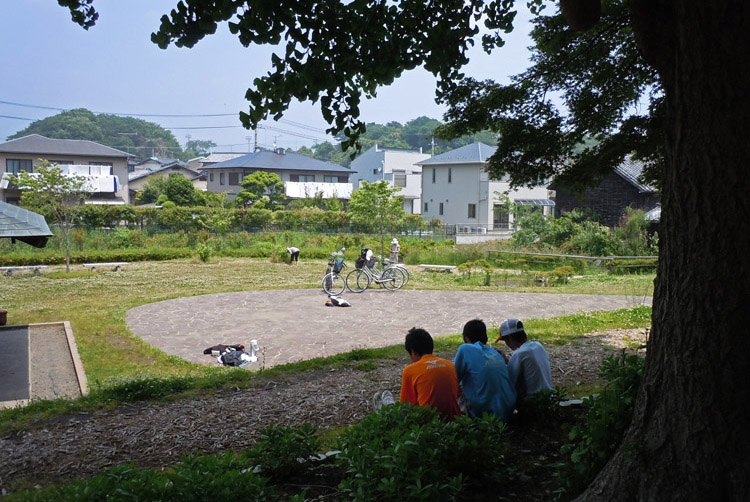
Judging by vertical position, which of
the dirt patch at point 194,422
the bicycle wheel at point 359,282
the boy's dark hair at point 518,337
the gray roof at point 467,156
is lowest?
the dirt patch at point 194,422

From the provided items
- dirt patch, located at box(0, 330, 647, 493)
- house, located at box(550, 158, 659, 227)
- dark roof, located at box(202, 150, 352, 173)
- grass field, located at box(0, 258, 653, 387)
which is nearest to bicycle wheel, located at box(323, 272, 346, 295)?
grass field, located at box(0, 258, 653, 387)

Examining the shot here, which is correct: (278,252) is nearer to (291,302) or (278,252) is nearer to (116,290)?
(116,290)

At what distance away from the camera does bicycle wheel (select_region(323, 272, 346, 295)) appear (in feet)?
53.6

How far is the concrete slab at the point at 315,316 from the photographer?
420 inches

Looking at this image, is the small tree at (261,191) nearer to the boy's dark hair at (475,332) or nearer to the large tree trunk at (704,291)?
the boy's dark hair at (475,332)

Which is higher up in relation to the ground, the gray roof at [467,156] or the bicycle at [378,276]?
the gray roof at [467,156]

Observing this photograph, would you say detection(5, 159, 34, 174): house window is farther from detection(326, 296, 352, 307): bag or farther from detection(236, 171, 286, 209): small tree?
detection(326, 296, 352, 307): bag

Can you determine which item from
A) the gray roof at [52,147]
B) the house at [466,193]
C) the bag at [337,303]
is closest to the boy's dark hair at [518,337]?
the bag at [337,303]

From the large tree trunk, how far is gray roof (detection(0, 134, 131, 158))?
5524 cm

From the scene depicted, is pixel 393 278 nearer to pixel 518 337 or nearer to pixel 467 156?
pixel 518 337

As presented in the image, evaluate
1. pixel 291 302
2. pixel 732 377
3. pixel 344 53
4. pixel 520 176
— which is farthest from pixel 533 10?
pixel 291 302

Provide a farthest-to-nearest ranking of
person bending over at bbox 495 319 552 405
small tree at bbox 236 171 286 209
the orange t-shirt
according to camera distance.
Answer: small tree at bbox 236 171 286 209
person bending over at bbox 495 319 552 405
the orange t-shirt

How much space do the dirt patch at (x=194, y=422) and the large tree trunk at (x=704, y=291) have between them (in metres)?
2.62

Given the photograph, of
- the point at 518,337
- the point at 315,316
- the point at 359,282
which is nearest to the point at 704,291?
the point at 518,337
